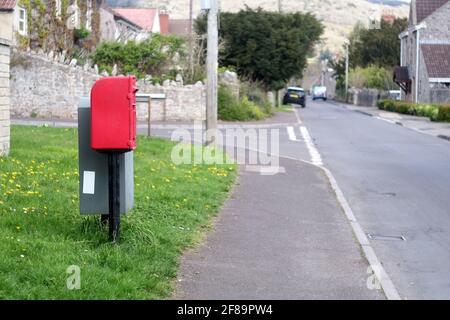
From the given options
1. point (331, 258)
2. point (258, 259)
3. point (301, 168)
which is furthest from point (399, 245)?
point (301, 168)

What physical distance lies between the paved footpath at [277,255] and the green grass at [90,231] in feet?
0.81

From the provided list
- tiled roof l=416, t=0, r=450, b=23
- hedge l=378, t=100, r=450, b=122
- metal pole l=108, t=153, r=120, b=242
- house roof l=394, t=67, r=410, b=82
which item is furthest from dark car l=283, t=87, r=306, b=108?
metal pole l=108, t=153, r=120, b=242

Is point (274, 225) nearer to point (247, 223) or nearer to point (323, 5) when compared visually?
point (247, 223)

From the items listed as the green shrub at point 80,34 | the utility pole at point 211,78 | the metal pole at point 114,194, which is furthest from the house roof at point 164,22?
the metal pole at point 114,194

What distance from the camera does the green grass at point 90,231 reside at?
6.73 meters

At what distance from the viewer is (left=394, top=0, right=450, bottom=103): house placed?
179ft

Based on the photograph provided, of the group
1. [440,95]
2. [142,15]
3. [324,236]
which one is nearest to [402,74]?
[440,95]

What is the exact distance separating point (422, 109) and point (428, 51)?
Result: 33.7 feet

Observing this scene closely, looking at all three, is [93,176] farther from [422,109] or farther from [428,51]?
[428,51]

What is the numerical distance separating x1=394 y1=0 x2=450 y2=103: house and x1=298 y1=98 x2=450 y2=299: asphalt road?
2703cm

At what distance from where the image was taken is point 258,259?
8500mm

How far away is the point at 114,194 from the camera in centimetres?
818

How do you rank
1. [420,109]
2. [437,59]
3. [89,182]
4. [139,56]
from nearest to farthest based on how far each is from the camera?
[89,182], [139,56], [420,109], [437,59]
